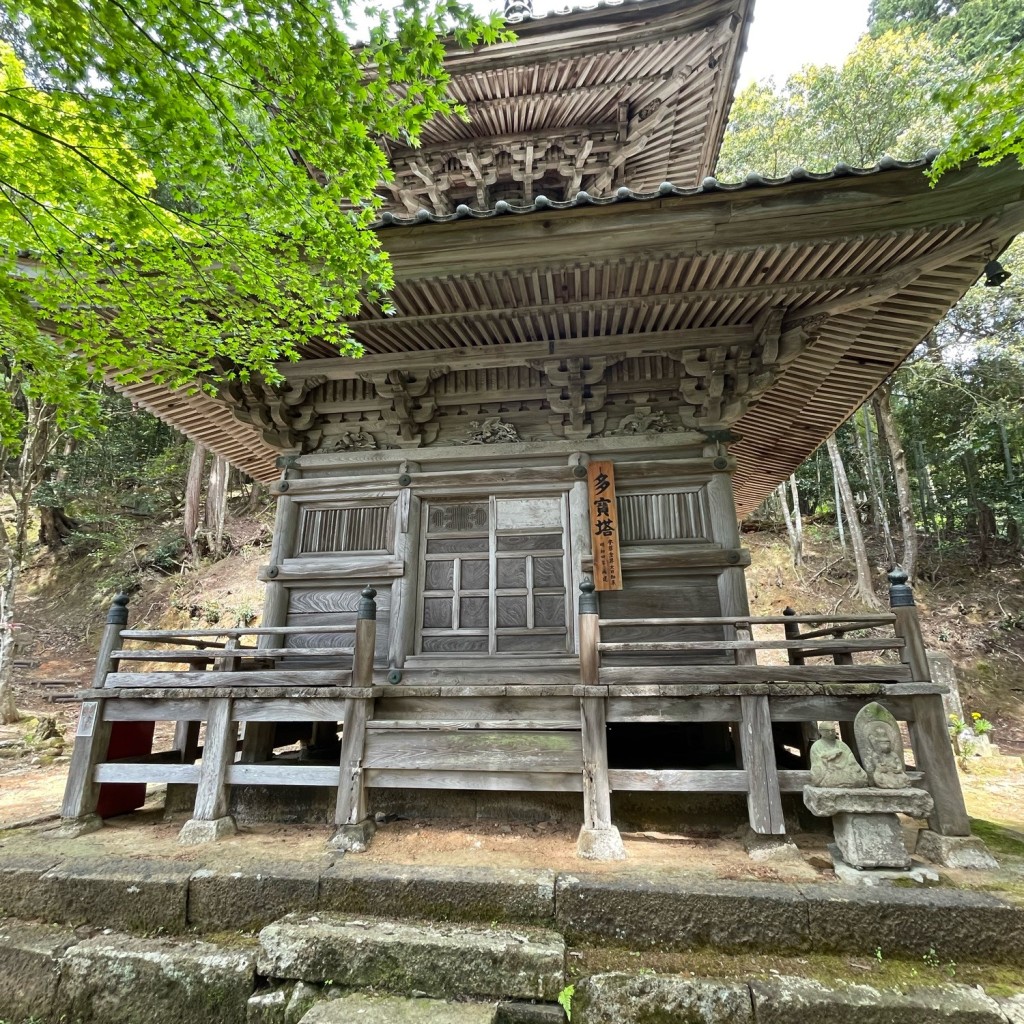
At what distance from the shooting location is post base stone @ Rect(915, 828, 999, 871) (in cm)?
356

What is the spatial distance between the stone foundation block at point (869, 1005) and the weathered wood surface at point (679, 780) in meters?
1.17

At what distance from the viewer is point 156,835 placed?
439 centimetres

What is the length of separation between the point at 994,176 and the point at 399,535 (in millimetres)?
5662

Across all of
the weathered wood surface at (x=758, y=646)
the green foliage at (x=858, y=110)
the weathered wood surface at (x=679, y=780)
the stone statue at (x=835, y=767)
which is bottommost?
the weathered wood surface at (x=679, y=780)

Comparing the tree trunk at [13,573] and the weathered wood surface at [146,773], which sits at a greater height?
the tree trunk at [13,573]

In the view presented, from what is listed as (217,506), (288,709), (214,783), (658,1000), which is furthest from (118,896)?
(217,506)

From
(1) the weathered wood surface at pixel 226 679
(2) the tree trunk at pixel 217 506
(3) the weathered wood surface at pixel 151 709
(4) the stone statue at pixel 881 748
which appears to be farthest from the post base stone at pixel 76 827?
(2) the tree trunk at pixel 217 506

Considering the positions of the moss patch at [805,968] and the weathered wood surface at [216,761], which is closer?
the moss patch at [805,968]

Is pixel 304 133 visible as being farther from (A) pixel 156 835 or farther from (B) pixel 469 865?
(A) pixel 156 835

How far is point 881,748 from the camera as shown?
142 inches

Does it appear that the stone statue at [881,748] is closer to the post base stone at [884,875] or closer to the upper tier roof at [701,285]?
the post base stone at [884,875]

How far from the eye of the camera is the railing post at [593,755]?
148 inches

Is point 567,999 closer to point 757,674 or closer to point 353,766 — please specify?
point 353,766

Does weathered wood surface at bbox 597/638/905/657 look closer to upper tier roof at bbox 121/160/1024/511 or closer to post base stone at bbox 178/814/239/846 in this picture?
upper tier roof at bbox 121/160/1024/511
